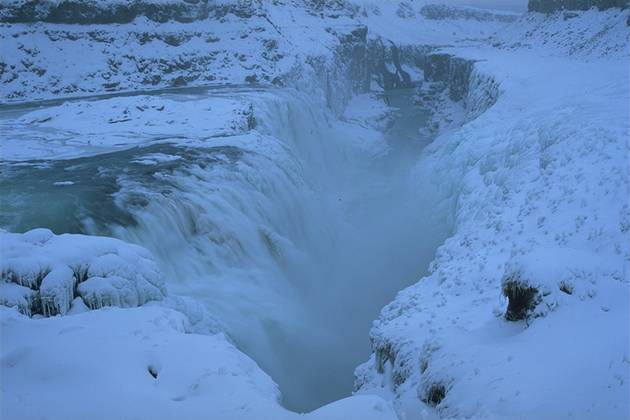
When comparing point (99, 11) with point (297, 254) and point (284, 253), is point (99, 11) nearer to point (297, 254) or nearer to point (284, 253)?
point (297, 254)

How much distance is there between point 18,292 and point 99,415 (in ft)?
10.4

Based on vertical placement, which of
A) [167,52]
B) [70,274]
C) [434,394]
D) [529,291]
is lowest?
[434,394]

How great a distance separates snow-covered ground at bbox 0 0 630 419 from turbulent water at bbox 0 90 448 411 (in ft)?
0.25

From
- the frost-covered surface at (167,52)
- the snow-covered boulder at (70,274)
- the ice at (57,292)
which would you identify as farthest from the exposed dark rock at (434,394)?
the frost-covered surface at (167,52)

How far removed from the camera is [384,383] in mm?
8352

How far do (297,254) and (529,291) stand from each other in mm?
9081

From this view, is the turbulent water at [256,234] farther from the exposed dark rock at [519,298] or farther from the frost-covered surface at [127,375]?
the exposed dark rock at [519,298]

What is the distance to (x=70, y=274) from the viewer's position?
23.1ft

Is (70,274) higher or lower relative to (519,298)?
lower

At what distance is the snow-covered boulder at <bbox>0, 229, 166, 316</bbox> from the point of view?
22.0 feet

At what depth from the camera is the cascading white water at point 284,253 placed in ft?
36.6

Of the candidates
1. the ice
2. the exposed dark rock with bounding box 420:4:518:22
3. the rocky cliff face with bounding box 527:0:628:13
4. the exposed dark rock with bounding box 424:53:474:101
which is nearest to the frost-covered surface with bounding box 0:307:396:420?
the ice

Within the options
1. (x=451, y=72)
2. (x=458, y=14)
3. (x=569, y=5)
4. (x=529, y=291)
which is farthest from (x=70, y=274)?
(x=458, y=14)

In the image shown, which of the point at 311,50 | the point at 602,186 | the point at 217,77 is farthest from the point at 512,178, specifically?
the point at 311,50
